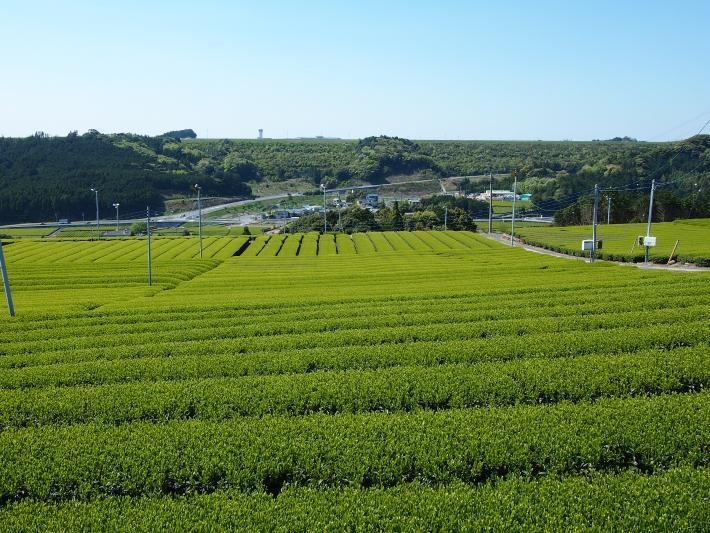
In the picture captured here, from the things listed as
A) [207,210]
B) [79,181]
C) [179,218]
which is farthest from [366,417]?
[79,181]

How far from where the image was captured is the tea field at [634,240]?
55156 millimetres

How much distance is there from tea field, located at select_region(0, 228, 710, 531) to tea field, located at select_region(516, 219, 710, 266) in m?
29.8

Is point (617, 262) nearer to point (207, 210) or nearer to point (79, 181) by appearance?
point (207, 210)

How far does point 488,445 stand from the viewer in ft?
39.9

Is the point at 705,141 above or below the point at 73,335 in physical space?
above

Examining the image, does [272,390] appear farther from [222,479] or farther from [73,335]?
[73,335]

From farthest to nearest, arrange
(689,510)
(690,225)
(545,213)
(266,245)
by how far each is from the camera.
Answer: (545,213), (690,225), (266,245), (689,510)

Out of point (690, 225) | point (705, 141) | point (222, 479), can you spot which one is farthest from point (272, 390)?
point (705, 141)

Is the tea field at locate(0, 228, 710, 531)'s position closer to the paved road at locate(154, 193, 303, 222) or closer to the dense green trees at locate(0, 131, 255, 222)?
the paved road at locate(154, 193, 303, 222)

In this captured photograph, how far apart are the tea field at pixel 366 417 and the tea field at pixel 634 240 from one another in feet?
97.8

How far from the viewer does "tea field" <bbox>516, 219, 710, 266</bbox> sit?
5516cm

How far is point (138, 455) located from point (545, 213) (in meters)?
143

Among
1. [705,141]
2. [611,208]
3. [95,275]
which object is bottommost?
[95,275]

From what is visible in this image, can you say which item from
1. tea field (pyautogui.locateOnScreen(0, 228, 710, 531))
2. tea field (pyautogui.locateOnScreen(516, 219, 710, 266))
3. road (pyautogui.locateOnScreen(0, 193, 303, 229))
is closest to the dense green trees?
road (pyautogui.locateOnScreen(0, 193, 303, 229))
